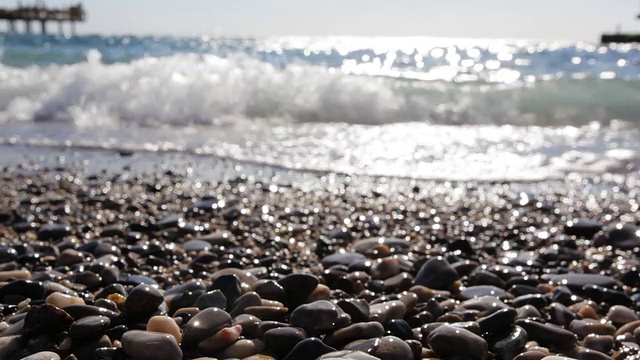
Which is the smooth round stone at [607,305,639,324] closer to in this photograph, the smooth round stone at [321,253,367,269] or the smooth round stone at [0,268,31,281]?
the smooth round stone at [321,253,367,269]

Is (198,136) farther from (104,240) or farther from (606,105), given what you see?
(606,105)

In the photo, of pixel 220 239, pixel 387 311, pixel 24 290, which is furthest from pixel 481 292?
pixel 24 290

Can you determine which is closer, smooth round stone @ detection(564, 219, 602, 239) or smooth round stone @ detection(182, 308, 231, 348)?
smooth round stone @ detection(182, 308, 231, 348)

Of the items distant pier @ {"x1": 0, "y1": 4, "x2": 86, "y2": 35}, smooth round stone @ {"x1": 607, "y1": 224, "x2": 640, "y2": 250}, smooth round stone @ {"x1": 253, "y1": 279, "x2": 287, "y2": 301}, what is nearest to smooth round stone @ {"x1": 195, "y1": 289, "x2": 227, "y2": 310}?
smooth round stone @ {"x1": 253, "y1": 279, "x2": 287, "y2": 301}

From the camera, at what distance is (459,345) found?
186cm

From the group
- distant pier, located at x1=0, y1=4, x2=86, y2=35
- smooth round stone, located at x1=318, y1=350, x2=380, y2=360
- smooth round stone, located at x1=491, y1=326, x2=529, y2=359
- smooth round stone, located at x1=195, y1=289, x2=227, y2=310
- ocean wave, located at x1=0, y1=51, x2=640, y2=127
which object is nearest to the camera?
smooth round stone, located at x1=318, y1=350, x2=380, y2=360

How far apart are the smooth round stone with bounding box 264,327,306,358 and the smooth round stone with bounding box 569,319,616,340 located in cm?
94

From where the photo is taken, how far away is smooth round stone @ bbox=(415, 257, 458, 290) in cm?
251

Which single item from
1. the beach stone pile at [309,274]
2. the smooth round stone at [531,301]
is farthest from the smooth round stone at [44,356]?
the smooth round stone at [531,301]

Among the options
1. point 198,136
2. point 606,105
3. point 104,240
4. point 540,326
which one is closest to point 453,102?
point 606,105

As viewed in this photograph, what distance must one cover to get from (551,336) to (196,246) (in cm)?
164

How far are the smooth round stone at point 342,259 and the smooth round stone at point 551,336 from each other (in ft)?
2.89

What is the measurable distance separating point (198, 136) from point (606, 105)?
21.2ft

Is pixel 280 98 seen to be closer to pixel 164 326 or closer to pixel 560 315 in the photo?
pixel 560 315
